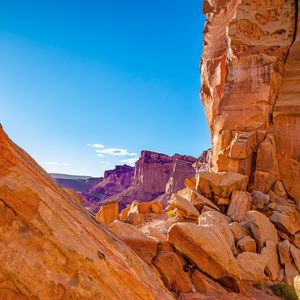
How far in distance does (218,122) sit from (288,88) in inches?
232

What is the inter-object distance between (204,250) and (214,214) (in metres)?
5.35

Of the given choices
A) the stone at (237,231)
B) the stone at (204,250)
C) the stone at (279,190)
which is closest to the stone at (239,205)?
the stone at (237,231)

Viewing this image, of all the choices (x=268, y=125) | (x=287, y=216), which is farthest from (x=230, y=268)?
(x=268, y=125)

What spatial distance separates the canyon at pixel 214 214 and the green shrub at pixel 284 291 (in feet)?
0.22

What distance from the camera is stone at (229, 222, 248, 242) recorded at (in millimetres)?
13116

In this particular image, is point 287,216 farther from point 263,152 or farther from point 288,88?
point 288,88

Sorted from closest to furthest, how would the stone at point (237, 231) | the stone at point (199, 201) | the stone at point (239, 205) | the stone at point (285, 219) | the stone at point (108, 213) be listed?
the stone at point (237, 231), the stone at point (285, 219), the stone at point (239, 205), the stone at point (199, 201), the stone at point (108, 213)

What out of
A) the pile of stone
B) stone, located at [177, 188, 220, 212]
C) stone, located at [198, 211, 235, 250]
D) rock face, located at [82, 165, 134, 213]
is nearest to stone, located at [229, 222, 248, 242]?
the pile of stone

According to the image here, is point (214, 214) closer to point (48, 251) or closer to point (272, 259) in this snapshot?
point (272, 259)

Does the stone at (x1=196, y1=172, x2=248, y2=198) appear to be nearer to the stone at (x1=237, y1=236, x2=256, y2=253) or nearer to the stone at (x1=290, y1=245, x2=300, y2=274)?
the stone at (x1=237, y1=236, x2=256, y2=253)

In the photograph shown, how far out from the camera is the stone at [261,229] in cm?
1298

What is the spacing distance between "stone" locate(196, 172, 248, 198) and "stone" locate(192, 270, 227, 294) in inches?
355

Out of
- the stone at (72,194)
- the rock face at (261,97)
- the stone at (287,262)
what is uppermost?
the rock face at (261,97)

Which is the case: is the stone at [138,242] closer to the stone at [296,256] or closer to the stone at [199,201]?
the stone at [296,256]
